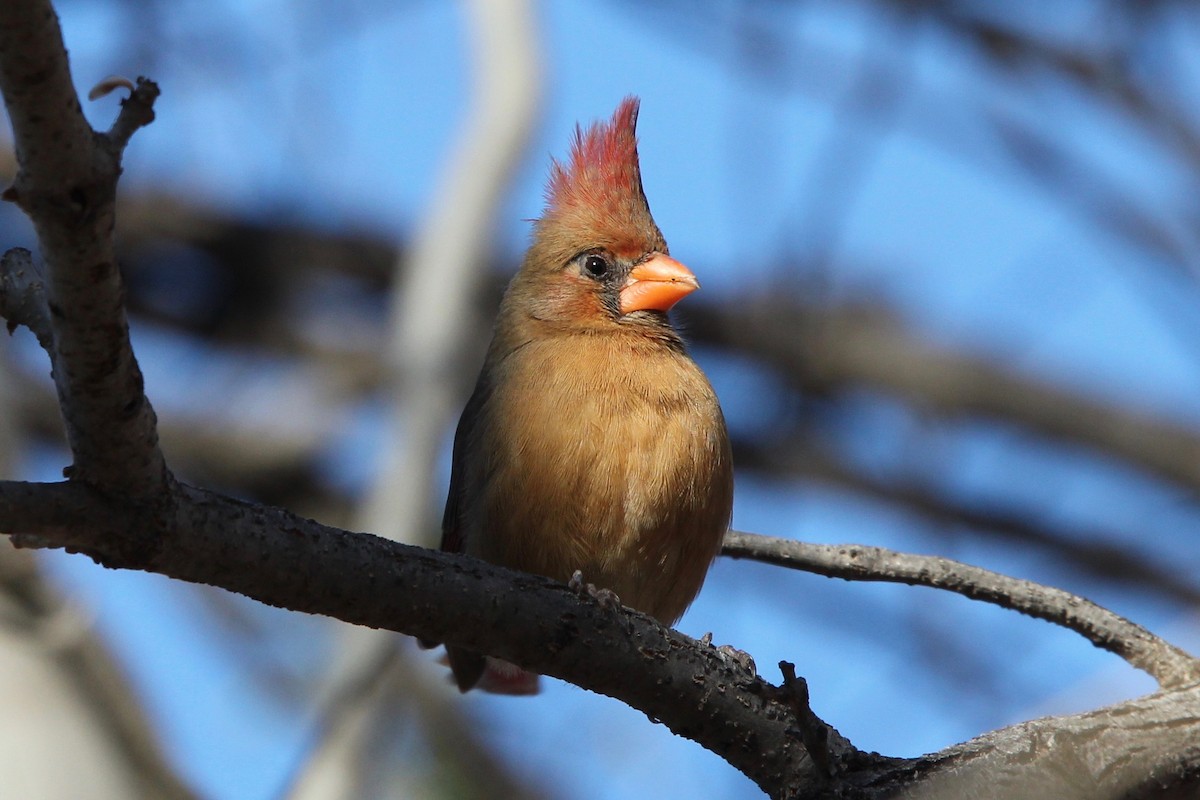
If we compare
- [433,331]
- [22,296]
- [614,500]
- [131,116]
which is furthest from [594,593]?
[433,331]

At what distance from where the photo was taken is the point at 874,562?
336cm

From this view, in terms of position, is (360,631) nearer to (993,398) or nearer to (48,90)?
(48,90)

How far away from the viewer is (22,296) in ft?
7.79

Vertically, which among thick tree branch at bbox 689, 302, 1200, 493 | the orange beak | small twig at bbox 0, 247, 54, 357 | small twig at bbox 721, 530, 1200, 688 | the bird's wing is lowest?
small twig at bbox 0, 247, 54, 357

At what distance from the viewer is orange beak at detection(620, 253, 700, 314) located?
421 cm

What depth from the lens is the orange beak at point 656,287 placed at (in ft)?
13.8

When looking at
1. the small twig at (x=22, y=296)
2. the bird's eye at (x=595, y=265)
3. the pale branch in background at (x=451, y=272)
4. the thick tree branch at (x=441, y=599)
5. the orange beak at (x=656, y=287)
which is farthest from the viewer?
the pale branch in background at (x=451, y=272)

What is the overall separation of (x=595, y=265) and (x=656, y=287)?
231 mm

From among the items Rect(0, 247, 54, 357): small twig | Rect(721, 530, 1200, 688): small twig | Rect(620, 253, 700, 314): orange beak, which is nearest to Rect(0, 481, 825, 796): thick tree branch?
Rect(0, 247, 54, 357): small twig

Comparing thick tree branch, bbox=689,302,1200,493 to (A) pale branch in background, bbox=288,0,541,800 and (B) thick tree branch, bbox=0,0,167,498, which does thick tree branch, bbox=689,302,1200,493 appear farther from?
(B) thick tree branch, bbox=0,0,167,498

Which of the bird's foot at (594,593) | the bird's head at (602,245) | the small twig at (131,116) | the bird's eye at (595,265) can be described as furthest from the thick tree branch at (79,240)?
the bird's eye at (595,265)

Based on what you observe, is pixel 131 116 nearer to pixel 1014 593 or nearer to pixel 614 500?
pixel 614 500

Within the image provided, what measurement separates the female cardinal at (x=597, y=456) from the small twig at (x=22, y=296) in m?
1.39

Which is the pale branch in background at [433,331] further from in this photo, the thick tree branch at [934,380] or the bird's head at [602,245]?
the thick tree branch at [934,380]
